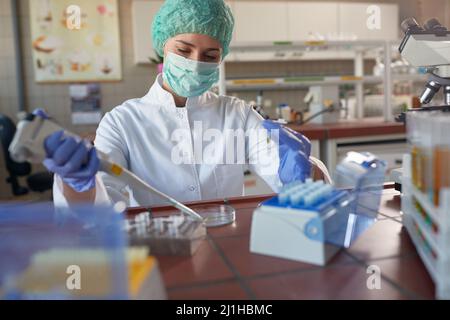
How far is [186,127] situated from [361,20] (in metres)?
3.98

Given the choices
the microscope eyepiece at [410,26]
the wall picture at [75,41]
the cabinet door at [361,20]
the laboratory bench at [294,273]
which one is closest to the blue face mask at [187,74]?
the microscope eyepiece at [410,26]

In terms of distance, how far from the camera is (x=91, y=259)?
514 mm

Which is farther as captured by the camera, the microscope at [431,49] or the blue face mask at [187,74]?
the blue face mask at [187,74]

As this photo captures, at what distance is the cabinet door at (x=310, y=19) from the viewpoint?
4.45 m

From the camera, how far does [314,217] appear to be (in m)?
0.61

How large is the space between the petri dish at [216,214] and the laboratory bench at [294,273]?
0.30 ft

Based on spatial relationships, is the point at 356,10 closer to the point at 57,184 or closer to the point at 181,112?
the point at 181,112

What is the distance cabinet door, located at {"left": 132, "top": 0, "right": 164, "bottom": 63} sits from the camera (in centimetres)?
421

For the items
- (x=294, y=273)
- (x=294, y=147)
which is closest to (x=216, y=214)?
(x=294, y=147)

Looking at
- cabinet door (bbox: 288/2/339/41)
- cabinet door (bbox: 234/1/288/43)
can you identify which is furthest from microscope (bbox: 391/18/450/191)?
cabinet door (bbox: 288/2/339/41)

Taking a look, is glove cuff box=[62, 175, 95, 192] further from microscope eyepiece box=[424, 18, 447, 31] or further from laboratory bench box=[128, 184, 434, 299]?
microscope eyepiece box=[424, 18, 447, 31]

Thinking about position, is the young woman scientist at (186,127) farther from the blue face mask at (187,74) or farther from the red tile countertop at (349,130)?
the red tile countertop at (349,130)

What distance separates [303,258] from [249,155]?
34.4 inches

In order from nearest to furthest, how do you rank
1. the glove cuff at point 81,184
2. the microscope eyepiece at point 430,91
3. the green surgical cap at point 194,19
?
the glove cuff at point 81,184 < the microscope eyepiece at point 430,91 < the green surgical cap at point 194,19
